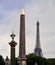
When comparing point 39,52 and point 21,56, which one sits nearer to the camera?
point 21,56

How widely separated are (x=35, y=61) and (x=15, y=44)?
46.4 metres

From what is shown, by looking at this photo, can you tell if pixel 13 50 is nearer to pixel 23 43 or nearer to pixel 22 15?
pixel 23 43

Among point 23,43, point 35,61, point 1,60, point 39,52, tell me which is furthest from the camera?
point 39,52

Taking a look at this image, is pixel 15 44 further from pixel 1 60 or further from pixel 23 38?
pixel 1 60

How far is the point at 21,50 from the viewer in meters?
88.0

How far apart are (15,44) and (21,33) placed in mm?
2970

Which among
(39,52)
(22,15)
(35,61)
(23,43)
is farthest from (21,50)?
(39,52)

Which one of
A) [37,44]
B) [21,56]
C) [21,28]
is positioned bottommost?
[21,56]

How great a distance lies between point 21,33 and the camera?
87.9 metres

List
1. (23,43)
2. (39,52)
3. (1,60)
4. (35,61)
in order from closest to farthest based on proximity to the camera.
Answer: (23,43), (1,60), (35,61), (39,52)

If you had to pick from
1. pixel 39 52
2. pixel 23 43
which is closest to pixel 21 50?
pixel 23 43

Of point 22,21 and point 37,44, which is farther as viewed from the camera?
point 37,44

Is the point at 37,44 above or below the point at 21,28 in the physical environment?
above

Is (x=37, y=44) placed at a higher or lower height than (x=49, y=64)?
higher
